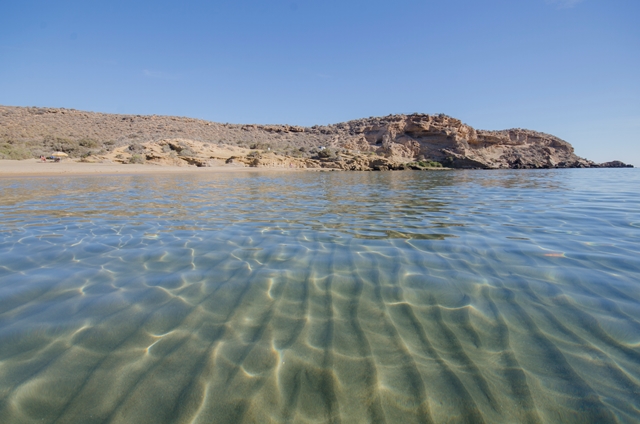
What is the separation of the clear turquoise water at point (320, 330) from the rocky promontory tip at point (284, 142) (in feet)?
73.3

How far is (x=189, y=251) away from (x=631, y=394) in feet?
10.3

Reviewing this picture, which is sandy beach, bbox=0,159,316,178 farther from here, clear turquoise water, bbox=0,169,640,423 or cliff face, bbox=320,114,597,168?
→ cliff face, bbox=320,114,597,168

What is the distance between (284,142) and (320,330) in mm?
37604

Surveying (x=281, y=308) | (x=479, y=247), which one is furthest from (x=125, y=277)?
(x=479, y=247)

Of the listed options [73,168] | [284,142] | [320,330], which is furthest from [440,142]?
[320,330]

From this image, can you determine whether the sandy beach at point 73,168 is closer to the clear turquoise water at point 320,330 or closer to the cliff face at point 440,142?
the clear turquoise water at point 320,330

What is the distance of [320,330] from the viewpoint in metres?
1.66

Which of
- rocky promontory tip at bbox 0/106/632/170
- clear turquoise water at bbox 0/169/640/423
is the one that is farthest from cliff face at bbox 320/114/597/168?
clear turquoise water at bbox 0/169/640/423

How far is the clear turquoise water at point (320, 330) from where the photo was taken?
3.91ft

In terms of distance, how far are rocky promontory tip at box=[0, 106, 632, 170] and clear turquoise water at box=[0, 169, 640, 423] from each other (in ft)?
73.3

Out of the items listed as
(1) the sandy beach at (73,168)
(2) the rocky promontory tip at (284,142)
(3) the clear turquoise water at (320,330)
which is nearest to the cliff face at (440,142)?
(2) the rocky promontory tip at (284,142)

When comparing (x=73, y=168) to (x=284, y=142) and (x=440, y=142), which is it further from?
(x=440, y=142)

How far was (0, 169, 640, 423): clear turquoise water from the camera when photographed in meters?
1.19

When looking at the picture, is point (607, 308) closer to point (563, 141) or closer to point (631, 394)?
point (631, 394)
